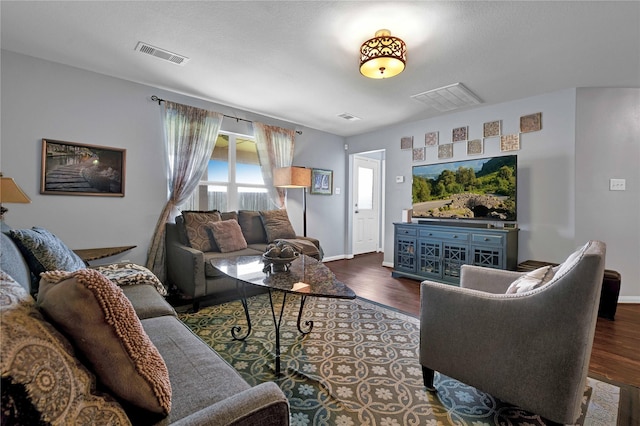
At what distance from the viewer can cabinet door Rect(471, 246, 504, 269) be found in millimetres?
3266

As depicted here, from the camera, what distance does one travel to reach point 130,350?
70cm

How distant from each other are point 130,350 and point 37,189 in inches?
124

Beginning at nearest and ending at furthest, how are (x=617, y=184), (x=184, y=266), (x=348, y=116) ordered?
(x=184, y=266) < (x=617, y=184) < (x=348, y=116)

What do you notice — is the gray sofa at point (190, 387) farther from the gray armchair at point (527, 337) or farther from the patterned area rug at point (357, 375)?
the gray armchair at point (527, 337)

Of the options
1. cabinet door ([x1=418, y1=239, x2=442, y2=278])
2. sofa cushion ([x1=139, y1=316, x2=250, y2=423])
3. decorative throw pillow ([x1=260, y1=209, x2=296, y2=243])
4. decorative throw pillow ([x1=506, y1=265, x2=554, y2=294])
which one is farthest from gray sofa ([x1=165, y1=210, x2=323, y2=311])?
decorative throw pillow ([x1=506, y1=265, x2=554, y2=294])

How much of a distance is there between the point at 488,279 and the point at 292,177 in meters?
2.67

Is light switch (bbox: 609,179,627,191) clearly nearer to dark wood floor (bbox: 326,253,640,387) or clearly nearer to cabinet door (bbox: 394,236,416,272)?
dark wood floor (bbox: 326,253,640,387)

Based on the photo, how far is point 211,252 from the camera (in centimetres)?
323

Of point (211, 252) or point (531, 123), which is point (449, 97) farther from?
point (211, 252)

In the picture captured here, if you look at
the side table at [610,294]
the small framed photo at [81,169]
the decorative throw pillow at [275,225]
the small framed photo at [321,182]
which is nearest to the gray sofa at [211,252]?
the decorative throw pillow at [275,225]

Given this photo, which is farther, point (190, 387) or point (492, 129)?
point (492, 129)

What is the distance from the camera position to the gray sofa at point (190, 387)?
1.93 feet

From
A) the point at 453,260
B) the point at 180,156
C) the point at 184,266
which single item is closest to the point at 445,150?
the point at 453,260

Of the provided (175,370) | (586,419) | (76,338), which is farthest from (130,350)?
(586,419)
